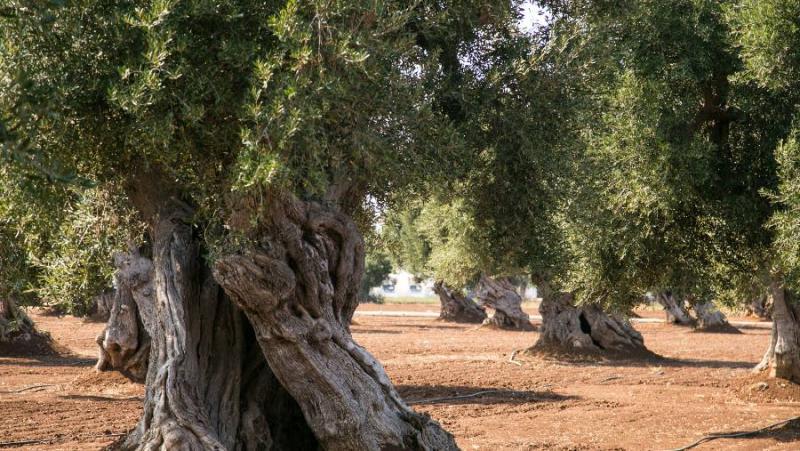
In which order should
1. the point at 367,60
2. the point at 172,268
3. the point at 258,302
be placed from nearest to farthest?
the point at 367,60
the point at 258,302
the point at 172,268

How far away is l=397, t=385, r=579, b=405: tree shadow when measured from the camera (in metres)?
19.1

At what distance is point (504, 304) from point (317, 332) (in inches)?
1464

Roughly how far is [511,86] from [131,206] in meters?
5.03

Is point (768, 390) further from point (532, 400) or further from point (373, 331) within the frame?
point (373, 331)

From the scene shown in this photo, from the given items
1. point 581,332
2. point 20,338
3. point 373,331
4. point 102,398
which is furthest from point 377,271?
point 102,398

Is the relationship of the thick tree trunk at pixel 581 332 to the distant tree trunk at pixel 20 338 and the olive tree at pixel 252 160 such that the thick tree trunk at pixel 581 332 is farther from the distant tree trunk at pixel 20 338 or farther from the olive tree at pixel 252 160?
the olive tree at pixel 252 160

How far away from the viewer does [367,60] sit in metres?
8.84

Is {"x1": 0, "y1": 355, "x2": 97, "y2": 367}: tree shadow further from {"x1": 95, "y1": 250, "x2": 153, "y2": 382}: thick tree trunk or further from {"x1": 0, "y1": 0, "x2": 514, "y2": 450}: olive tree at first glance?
{"x1": 0, "y1": 0, "x2": 514, "y2": 450}: olive tree

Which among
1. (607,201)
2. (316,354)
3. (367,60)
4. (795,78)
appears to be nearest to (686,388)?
(607,201)

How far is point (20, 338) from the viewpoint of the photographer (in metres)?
28.7

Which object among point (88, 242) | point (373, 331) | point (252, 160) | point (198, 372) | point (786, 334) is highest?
point (252, 160)

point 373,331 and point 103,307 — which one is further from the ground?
point 103,307

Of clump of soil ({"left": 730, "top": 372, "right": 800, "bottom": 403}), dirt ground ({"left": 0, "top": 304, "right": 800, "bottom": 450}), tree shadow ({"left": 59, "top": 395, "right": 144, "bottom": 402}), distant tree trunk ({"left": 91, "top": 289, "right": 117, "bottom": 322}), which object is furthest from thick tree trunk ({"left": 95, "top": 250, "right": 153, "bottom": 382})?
distant tree trunk ({"left": 91, "top": 289, "right": 117, "bottom": 322})

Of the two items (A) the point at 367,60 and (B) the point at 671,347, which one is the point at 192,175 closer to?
(A) the point at 367,60
